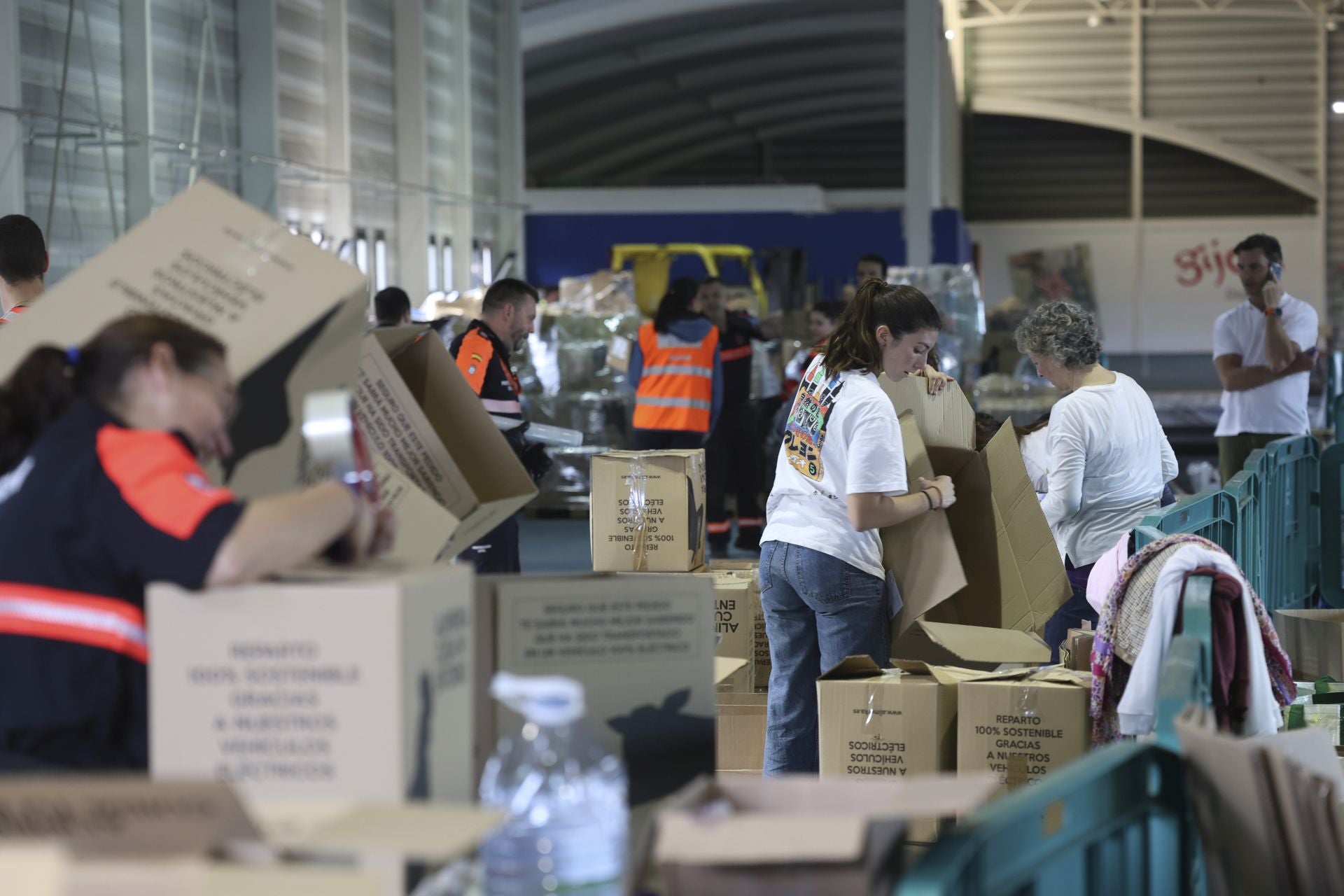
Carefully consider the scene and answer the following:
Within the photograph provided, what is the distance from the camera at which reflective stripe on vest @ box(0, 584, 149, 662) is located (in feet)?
6.28

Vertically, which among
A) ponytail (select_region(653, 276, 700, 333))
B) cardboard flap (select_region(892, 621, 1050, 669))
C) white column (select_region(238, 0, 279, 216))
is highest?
white column (select_region(238, 0, 279, 216))

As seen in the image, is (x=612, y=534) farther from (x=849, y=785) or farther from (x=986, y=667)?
(x=849, y=785)

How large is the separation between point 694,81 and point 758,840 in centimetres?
2240

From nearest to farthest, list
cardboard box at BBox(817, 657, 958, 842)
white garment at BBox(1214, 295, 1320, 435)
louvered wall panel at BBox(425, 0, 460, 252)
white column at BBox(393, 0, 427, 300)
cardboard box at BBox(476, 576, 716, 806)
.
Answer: cardboard box at BBox(476, 576, 716, 806), cardboard box at BBox(817, 657, 958, 842), white garment at BBox(1214, 295, 1320, 435), white column at BBox(393, 0, 427, 300), louvered wall panel at BBox(425, 0, 460, 252)

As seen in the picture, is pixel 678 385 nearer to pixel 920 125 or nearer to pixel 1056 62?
pixel 920 125

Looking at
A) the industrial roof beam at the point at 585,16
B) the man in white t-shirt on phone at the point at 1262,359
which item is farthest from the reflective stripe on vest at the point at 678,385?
the industrial roof beam at the point at 585,16

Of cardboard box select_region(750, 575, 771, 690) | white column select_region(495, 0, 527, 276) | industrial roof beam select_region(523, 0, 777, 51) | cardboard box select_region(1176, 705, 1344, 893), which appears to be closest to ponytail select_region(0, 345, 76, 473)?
cardboard box select_region(1176, 705, 1344, 893)

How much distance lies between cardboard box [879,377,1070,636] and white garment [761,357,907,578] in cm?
52

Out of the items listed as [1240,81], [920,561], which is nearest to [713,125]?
[1240,81]

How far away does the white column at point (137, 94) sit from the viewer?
8234 millimetres

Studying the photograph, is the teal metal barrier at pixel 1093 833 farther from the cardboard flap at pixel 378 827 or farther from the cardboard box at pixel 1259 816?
the cardboard flap at pixel 378 827

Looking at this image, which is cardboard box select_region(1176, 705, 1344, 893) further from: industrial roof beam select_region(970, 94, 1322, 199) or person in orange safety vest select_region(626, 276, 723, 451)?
industrial roof beam select_region(970, 94, 1322, 199)

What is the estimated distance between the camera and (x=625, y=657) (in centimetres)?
234

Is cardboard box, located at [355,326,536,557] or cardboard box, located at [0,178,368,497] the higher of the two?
cardboard box, located at [0,178,368,497]
